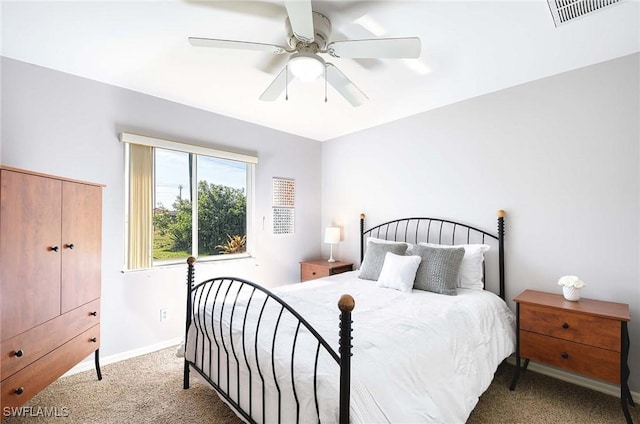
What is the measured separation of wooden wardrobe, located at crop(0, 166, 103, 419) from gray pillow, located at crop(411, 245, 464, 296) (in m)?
2.65

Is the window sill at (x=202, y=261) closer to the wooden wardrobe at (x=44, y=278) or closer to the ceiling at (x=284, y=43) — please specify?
the wooden wardrobe at (x=44, y=278)

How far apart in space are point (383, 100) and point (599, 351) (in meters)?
2.65

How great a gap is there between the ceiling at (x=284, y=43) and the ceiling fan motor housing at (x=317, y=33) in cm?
4

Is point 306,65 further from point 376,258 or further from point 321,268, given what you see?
point 321,268

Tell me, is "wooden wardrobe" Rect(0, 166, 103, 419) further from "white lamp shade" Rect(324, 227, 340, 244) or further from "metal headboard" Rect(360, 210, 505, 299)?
"metal headboard" Rect(360, 210, 505, 299)

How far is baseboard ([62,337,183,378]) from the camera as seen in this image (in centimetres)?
255

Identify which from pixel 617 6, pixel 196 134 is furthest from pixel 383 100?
pixel 196 134

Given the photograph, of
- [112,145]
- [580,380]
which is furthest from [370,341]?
[112,145]

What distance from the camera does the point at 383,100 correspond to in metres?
3.09

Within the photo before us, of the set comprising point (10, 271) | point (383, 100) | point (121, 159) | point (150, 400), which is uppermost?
point (383, 100)

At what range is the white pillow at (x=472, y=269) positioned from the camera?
2.68 metres

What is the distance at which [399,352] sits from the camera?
150 centimetres

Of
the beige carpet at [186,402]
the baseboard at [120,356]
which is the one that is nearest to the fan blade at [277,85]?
the beige carpet at [186,402]

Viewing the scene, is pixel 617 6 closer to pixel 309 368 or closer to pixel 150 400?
pixel 309 368
